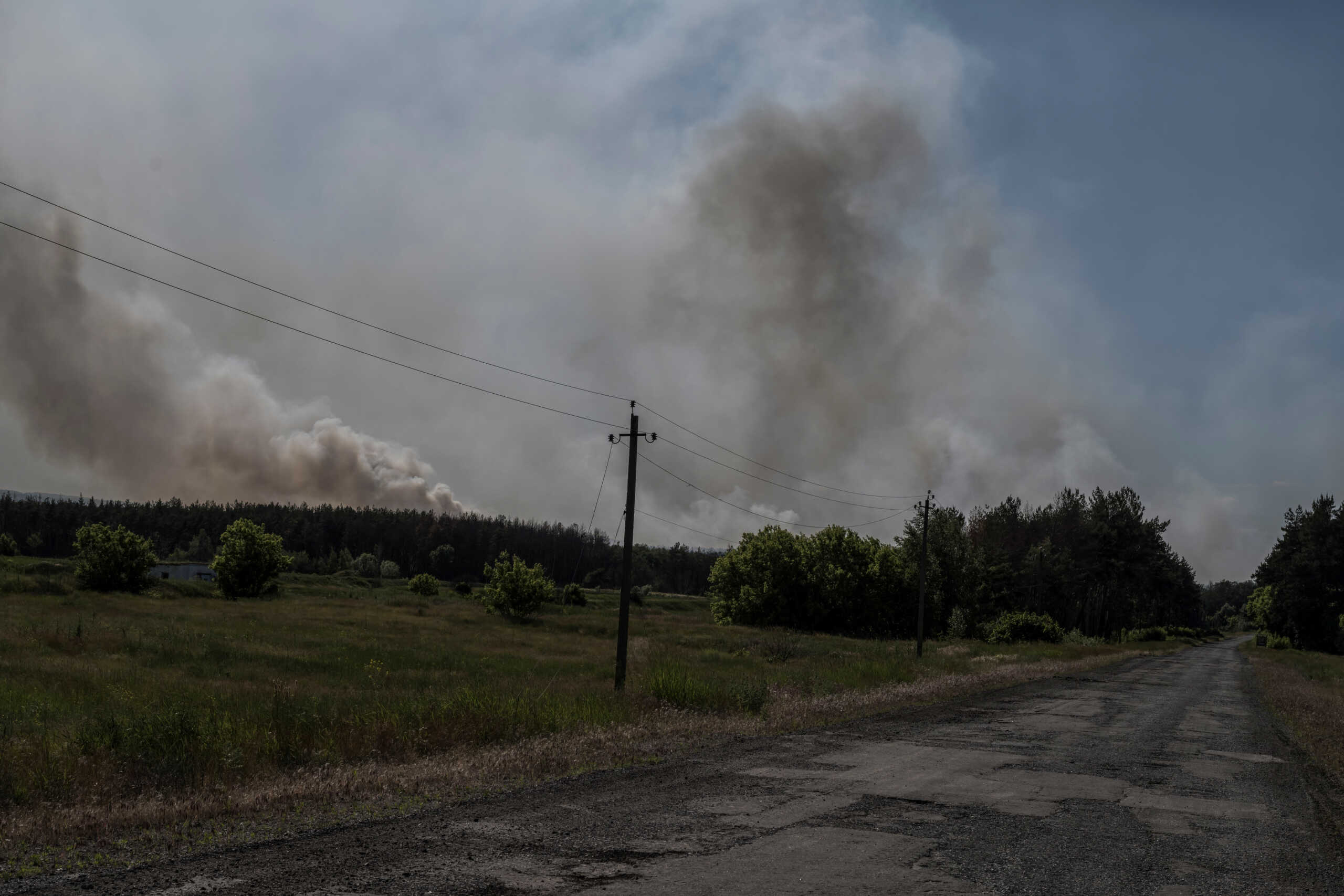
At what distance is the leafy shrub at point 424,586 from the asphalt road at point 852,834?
85.5 m

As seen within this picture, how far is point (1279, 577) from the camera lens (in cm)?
9106

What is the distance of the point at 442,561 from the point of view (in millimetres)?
192250

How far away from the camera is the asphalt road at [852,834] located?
679 cm

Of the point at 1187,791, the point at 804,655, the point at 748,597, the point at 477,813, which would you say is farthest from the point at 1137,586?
the point at 477,813

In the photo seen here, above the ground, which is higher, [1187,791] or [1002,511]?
[1002,511]

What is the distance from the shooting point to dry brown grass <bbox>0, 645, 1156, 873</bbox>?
7.45 m

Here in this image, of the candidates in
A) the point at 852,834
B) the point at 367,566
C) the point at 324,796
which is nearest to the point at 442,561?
the point at 367,566

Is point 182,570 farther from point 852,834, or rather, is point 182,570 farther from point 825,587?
point 852,834

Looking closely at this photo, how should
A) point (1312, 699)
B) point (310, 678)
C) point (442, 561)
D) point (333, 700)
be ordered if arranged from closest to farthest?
point (333, 700)
point (310, 678)
point (1312, 699)
point (442, 561)

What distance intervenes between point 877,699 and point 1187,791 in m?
10.4

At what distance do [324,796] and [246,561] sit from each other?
67229mm

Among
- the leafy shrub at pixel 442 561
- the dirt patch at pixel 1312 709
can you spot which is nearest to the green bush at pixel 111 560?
the dirt patch at pixel 1312 709

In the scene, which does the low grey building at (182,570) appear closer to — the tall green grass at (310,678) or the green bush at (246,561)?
the green bush at (246,561)

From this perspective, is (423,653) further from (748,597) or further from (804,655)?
(748,597)
